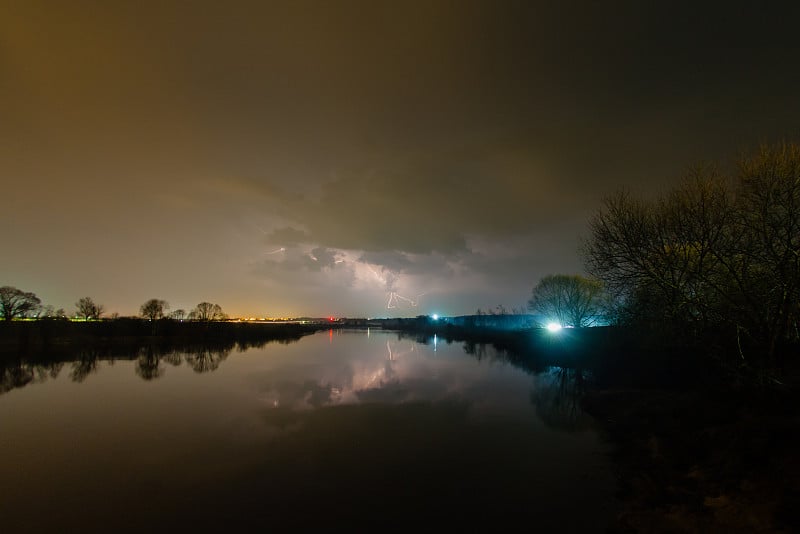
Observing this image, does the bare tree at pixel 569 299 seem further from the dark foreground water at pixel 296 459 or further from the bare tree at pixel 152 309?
the bare tree at pixel 152 309

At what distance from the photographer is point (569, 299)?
262ft

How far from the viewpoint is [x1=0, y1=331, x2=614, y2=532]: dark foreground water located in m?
10.8

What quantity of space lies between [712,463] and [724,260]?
1017 cm

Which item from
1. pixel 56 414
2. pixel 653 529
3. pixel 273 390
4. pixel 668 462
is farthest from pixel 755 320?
pixel 56 414

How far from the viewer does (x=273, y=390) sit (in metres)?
31.0

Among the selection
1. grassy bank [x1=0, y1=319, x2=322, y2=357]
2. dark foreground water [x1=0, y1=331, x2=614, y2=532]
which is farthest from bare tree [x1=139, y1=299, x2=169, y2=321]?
dark foreground water [x1=0, y1=331, x2=614, y2=532]

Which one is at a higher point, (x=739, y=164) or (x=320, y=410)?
(x=739, y=164)

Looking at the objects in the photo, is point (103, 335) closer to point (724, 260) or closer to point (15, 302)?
point (15, 302)

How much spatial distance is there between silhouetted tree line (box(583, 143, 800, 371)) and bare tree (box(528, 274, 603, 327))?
55.4 metres

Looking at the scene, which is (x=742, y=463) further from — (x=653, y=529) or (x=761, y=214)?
(x=761, y=214)

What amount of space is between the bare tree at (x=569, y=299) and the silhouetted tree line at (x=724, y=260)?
55364mm

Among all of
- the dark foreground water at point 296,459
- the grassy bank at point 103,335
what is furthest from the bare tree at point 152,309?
the dark foreground water at point 296,459

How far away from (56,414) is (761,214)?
37572mm

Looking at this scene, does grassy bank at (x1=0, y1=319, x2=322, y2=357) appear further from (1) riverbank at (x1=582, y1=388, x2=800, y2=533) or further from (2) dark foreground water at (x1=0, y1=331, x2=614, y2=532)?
(1) riverbank at (x1=582, y1=388, x2=800, y2=533)
